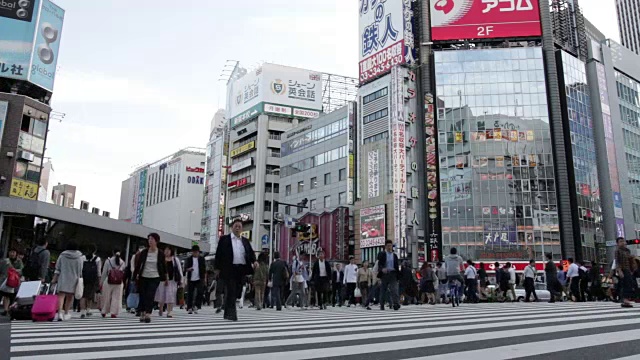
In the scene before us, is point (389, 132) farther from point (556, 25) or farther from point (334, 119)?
point (556, 25)

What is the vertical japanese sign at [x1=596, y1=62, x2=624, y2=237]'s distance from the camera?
47.9 metres

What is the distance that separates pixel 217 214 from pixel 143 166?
48.4 metres

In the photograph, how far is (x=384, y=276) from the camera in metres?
12.2

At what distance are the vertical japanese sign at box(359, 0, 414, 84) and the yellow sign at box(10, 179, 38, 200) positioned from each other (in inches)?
1151

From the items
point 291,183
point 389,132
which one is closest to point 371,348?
point 389,132

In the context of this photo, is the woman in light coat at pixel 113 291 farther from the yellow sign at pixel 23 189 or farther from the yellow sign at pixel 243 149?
the yellow sign at pixel 243 149

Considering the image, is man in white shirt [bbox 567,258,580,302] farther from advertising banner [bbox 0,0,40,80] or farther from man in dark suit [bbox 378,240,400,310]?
advertising banner [bbox 0,0,40,80]

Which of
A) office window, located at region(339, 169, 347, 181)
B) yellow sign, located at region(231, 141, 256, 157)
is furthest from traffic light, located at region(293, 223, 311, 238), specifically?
yellow sign, located at region(231, 141, 256, 157)

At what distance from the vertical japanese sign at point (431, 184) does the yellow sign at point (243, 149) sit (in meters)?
21.8

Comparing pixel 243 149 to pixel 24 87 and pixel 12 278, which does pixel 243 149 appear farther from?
pixel 12 278

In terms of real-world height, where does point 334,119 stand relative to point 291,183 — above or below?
above

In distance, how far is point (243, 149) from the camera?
61.8 m

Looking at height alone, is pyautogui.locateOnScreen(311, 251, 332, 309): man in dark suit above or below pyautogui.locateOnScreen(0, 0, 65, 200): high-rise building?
below

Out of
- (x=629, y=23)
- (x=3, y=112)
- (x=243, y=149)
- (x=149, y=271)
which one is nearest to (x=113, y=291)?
(x=149, y=271)
